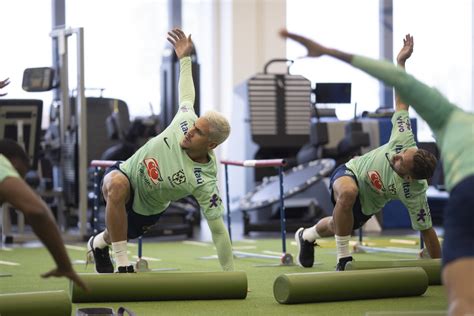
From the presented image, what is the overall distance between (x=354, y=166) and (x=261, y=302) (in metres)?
1.39

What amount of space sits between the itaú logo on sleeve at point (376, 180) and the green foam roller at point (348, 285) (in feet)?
2.72

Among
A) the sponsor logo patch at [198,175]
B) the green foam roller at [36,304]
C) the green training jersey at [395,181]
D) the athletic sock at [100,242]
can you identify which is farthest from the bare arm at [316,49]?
the athletic sock at [100,242]

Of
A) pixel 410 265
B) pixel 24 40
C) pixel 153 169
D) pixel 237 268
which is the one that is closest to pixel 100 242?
pixel 153 169

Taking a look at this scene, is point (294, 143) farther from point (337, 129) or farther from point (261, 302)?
point (261, 302)

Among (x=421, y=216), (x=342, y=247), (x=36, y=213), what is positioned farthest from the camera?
(x=342, y=247)

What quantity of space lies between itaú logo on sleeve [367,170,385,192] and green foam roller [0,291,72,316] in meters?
2.24

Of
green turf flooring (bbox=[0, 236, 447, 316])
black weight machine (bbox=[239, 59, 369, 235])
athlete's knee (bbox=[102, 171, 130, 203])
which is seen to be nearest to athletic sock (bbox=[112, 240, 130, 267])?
athlete's knee (bbox=[102, 171, 130, 203])

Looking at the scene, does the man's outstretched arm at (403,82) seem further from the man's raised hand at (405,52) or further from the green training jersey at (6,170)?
the man's raised hand at (405,52)

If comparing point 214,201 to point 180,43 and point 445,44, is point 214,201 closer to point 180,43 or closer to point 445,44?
point 180,43

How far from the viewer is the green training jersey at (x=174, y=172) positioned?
4980 millimetres

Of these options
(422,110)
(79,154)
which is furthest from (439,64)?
(422,110)

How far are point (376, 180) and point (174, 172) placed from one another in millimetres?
1223

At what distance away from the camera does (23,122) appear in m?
8.36

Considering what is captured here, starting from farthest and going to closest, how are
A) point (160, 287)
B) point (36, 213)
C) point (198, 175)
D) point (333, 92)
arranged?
point (333, 92) → point (198, 175) → point (160, 287) → point (36, 213)
